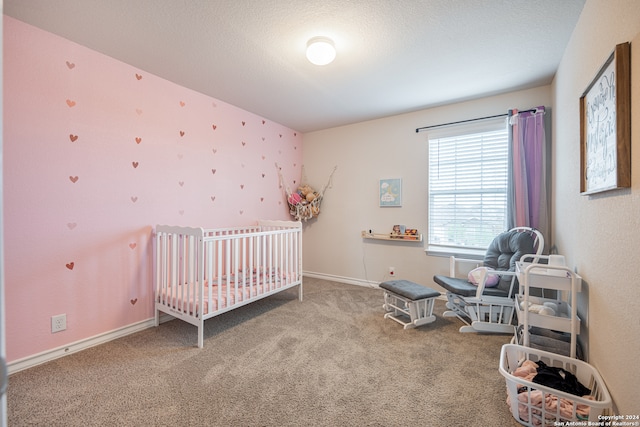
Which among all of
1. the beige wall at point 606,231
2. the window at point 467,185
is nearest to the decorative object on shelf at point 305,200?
the window at point 467,185

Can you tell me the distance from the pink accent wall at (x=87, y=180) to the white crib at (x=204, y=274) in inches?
7.3

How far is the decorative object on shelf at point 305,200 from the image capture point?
13.6 feet

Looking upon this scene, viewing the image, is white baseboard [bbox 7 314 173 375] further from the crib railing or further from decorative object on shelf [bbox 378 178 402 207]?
decorative object on shelf [bbox 378 178 402 207]

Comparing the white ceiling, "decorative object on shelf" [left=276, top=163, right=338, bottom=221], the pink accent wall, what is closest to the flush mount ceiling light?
the white ceiling

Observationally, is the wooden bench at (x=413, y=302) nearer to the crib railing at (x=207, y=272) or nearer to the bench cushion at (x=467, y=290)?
the bench cushion at (x=467, y=290)

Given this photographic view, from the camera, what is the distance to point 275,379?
1803 mm

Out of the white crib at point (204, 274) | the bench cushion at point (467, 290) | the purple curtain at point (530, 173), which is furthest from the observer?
the purple curtain at point (530, 173)

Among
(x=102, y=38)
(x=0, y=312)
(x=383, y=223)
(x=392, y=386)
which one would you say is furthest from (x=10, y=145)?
(x=383, y=223)

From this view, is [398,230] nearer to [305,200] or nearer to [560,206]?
[305,200]

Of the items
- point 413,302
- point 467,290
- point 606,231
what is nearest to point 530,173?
point 467,290

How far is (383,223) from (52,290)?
127 inches

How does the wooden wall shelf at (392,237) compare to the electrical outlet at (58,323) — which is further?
the wooden wall shelf at (392,237)

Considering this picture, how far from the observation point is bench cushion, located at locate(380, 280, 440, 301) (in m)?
2.52

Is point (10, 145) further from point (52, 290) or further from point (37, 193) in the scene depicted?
point (52, 290)
